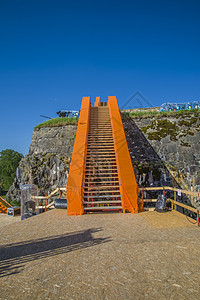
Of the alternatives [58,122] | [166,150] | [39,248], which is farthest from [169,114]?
[39,248]

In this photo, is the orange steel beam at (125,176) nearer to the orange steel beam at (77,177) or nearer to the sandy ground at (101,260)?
the sandy ground at (101,260)

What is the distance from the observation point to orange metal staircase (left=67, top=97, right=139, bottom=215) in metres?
7.54

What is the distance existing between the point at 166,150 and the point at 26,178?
420 inches

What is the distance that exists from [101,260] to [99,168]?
26.8ft

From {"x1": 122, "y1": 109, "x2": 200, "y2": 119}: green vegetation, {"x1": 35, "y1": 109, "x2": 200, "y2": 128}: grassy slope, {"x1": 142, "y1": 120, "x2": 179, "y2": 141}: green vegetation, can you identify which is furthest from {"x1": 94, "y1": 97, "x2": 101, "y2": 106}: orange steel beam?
{"x1": 142, "y1": 120, "x2": 179, "y2": 141}: green vegetation

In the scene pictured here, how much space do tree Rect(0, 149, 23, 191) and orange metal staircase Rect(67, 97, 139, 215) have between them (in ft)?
103

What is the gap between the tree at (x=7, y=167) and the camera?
40062 mm

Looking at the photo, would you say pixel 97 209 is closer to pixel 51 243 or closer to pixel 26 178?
pixel 51 243

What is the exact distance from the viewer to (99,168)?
38.1 feet

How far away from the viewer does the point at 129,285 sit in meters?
2.71

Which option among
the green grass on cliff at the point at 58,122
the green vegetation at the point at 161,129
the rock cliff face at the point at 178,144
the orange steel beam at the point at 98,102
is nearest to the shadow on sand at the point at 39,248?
the rock cliff face at the point at 178,144

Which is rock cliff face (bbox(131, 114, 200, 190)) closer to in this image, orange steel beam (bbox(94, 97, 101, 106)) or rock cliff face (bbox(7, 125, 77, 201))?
rock cliff face (bbox(7, 125, 77, 201))

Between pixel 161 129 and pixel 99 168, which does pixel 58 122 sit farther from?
pixel 161 129

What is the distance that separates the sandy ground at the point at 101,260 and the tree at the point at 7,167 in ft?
126
